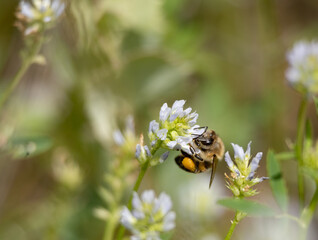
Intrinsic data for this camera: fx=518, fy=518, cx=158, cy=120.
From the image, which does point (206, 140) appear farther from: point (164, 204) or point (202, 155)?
point (164, 204)

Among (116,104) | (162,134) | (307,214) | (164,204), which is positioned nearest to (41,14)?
(162,134)

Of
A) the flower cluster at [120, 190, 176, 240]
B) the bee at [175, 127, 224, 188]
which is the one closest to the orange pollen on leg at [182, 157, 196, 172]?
the bee at [175, 127, 224, 188]

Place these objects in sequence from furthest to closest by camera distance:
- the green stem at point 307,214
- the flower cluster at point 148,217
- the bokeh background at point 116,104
A: the bokeh background at point 116,104, the green stem at point 307,214, the flower cluster at point 148,217

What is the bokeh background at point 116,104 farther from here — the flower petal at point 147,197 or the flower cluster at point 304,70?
the flower petal at point 147,197

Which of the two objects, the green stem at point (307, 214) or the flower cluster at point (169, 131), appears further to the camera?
the green stem at point (307, 214)

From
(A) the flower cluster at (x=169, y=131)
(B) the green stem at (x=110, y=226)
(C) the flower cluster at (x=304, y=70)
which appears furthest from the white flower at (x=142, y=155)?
(C) the flower cluster at (x=304, y=70)

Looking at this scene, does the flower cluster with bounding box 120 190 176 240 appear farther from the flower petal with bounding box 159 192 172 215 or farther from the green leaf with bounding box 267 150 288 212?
the green leaf with bounding box 267 150 288 212
